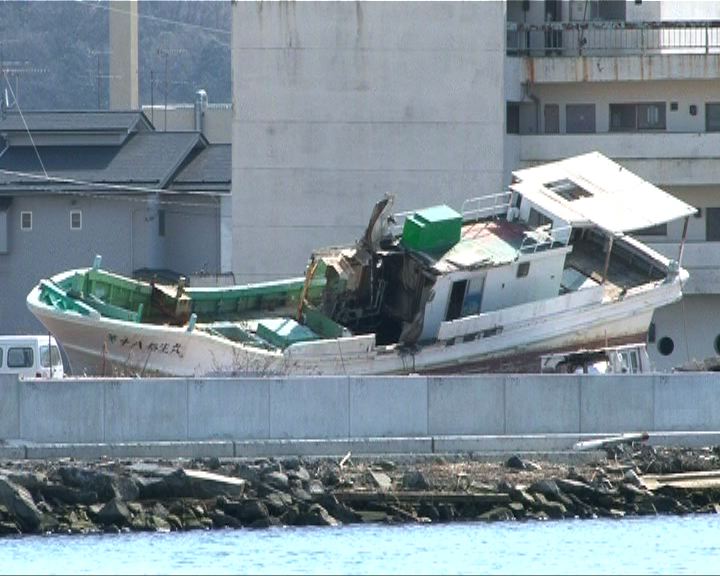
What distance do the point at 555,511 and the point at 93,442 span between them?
22.3ft

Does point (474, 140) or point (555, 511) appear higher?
point (474, 140)

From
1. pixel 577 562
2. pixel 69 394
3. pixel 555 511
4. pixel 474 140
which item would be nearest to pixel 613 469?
pixel 555 511

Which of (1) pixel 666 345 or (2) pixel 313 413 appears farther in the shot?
(1) pixel 666 345

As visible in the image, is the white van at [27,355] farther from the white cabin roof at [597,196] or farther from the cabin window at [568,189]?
the cabin window at [568,189]

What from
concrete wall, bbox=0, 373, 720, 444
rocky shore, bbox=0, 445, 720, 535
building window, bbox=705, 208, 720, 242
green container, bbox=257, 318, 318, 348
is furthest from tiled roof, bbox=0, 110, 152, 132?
rocky shore, bbox=0, 445, 720, 535

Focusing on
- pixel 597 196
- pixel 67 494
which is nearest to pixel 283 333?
pixel 597 196

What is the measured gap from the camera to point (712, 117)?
5662 centimetres

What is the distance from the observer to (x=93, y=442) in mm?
33938

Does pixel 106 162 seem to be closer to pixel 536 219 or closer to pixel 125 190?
pixel 125 190

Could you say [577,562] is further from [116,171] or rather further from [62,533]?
[116,171]

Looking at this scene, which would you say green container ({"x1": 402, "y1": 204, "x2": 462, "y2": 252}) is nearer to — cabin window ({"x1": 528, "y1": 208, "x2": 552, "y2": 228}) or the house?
cabin window ({"x1": 528, "y1": 208, "x2": 552, "y2": 228})

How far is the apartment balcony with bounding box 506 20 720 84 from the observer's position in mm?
55812

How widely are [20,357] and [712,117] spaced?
19.4 m

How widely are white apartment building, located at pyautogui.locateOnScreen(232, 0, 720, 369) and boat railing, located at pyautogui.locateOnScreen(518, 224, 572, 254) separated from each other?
1215cm
